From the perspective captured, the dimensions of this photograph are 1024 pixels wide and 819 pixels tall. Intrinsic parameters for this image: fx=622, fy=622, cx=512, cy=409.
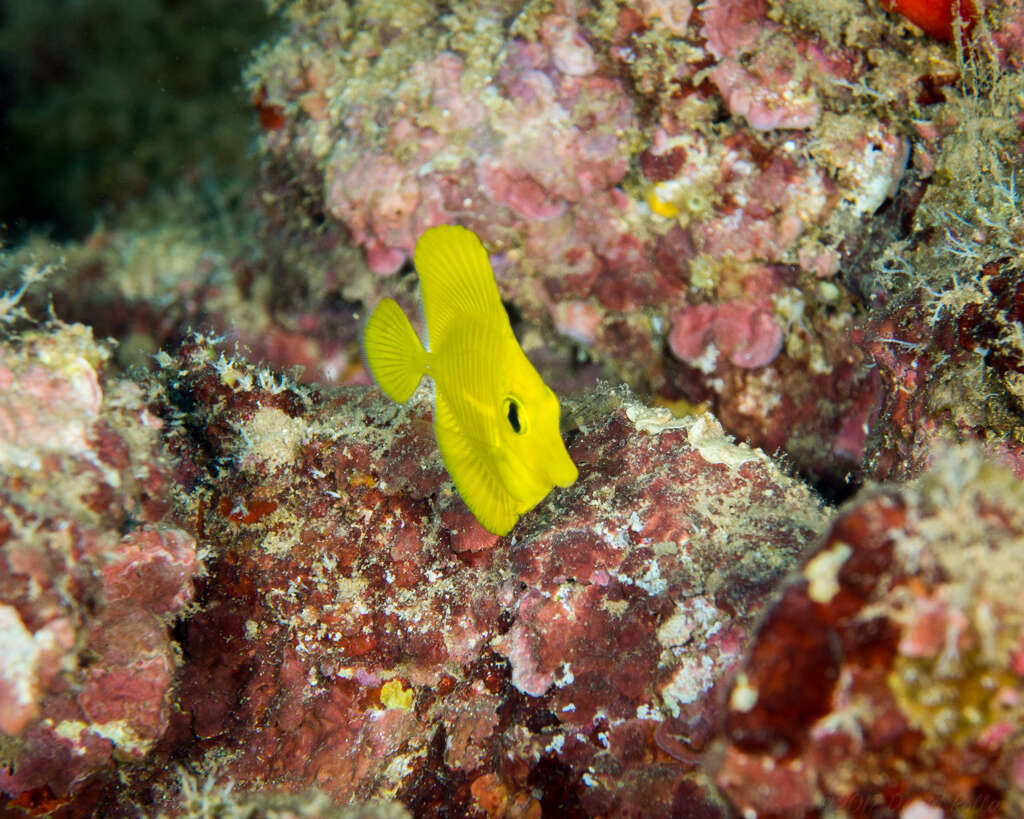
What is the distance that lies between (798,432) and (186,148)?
692cm

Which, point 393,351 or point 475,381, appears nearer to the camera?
point 475,381

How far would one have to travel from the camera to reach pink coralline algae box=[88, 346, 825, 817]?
2012 mm

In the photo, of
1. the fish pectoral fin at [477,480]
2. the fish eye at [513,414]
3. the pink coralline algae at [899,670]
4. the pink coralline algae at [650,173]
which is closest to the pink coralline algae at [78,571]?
the fish pectoral fin at [477,480]

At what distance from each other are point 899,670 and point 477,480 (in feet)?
3.92

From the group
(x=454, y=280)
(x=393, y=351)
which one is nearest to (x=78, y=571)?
(x=393, y=351)

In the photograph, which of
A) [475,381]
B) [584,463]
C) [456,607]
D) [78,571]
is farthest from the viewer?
[584,463]

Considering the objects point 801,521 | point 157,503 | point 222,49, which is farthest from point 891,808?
point 222,49

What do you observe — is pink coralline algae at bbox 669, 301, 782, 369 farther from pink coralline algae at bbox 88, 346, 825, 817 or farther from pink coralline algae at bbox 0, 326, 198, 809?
→ pink coralline algae at bbox 0, 326, 198, 809

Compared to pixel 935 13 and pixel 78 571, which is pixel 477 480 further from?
pixel 935 13

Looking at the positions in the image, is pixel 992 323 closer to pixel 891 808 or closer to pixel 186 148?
pixel 891 808

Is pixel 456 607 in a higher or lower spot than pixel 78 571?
lower

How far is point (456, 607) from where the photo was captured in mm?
2336

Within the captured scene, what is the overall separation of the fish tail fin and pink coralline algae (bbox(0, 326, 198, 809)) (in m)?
0.76

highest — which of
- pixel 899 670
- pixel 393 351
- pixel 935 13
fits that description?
pixel 935 13
